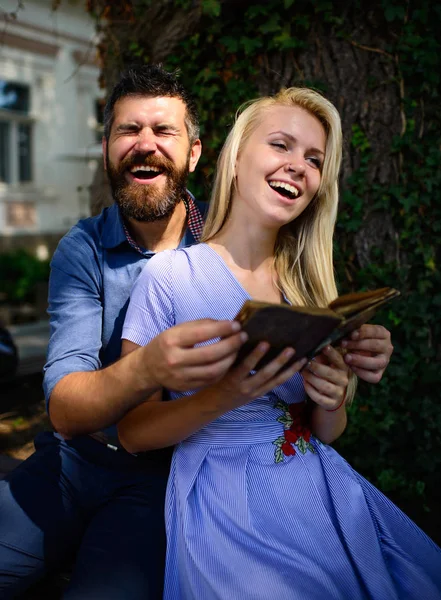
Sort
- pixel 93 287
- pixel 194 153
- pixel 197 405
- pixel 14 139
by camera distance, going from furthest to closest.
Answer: pixel 14 139 < pixel 194 153 < pixel 93 287 < pixel 197 405

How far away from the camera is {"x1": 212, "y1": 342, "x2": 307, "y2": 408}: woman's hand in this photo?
1.40 meters

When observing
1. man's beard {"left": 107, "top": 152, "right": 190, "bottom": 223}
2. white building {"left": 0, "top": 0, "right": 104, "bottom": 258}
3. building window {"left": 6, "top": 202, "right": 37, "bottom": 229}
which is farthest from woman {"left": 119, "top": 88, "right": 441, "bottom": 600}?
building window {"left": 6, "top": 202, "right": 37, "bottom": 229}

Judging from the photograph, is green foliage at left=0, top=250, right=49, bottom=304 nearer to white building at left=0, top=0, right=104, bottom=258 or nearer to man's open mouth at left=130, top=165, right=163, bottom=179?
white building at left=0, top=0, right=104, bottom=258

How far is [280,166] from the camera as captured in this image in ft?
6.19

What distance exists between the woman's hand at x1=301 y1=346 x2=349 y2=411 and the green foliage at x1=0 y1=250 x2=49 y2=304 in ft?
28.3

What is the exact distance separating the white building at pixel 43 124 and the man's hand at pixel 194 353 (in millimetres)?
10112

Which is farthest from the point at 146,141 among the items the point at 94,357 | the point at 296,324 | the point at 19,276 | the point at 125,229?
the point at 19,276

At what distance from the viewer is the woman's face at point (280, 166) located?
189 cm

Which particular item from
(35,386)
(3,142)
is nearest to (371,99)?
(35,386)

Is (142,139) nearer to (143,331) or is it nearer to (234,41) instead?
(143,331)

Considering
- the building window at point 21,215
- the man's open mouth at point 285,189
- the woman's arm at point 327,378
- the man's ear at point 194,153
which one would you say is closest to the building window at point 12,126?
the building window at point 21,215

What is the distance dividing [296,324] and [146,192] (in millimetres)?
1144

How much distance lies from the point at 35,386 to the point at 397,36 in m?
3.01

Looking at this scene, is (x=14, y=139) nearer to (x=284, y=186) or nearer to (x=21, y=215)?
(x=21, y=215)
